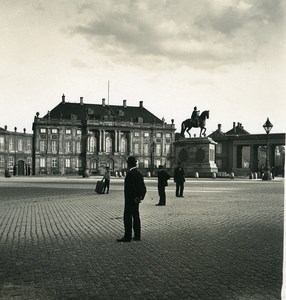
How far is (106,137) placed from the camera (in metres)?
96.6

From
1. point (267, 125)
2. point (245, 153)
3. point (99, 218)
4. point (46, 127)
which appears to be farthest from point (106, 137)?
point (99, 218)

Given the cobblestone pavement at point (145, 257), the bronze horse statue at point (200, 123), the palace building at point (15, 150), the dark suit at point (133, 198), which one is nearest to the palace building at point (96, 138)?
the palace building at point (15, 150)

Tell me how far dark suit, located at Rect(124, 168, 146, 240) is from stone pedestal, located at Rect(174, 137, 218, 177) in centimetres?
3362

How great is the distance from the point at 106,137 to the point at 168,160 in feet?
47.7

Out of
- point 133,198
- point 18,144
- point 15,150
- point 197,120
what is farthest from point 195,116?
point 18,144

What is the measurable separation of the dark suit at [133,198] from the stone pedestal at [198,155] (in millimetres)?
33625

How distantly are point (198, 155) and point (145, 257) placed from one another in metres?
36.1

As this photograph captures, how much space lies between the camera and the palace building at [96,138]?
301 ft

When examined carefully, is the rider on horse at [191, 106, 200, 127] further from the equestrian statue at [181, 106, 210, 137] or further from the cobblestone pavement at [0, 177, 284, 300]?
the cobblestone pavement at [0, 177, 284, 300]

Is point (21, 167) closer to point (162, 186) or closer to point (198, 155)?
point (198, 155)

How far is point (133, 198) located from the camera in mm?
9000

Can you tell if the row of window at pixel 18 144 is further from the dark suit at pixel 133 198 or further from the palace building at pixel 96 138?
the dark suit at pixel 133 198

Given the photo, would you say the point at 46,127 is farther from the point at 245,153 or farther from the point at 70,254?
the point at 70,254

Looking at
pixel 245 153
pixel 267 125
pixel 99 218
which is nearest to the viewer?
pixel 99 218
